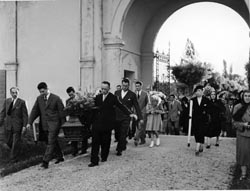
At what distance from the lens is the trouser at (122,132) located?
9.52 meters

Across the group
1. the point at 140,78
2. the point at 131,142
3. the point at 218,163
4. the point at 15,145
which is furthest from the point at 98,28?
the point at 218,163

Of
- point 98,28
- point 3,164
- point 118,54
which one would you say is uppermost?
point 98,28

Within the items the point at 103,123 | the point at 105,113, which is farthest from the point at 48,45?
the point at 103,123

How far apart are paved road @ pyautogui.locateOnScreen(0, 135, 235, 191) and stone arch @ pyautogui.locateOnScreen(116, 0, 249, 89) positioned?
21.4 feet

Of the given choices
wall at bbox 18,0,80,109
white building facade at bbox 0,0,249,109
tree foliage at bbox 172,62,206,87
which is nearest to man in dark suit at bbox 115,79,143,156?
white building facade at bbox 0,0,249,109

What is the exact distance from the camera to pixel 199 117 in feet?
30.8

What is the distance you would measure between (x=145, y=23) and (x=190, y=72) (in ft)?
16.8

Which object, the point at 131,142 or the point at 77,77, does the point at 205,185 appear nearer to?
the point at 131,142

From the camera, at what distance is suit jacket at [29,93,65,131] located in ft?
27.8

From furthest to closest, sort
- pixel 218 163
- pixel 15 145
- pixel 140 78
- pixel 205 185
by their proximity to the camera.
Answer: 1. pixel 140 78
2. pixel 15 145
3. pixel 218 163
4. pixel 205 185

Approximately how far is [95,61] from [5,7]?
469 cm

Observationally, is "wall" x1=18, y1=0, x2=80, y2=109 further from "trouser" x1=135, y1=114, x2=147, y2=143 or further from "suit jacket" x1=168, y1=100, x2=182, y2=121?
"trouser" x1=135, y1=114, x2=147, y2=143

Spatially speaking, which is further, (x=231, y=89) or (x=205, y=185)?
(x=231, y=89)

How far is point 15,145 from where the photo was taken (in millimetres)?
9203
